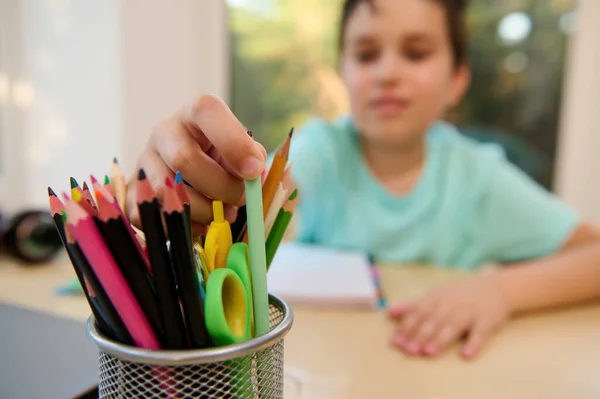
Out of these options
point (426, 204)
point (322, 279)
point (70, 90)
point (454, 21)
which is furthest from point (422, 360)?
point (70, 90)

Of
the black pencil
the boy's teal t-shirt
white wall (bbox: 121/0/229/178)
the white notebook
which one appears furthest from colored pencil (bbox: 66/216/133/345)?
white wall (bbox: 121/0/229/178)

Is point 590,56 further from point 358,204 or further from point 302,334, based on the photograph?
point 302,334

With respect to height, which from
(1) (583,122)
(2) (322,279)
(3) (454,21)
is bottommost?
(2) (322,279)

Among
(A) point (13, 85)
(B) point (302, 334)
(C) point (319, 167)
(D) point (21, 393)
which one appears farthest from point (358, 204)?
(A) point (13, 85)

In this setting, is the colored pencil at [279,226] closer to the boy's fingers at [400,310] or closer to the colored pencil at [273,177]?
the colored pencil at [273,177]

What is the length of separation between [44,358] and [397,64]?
2.00 ft

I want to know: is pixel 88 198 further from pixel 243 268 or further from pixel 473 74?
pixel 473 74

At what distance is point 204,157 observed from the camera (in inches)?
10.9

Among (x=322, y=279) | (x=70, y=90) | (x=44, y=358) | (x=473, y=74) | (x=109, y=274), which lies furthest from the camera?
(x=473, y=74)

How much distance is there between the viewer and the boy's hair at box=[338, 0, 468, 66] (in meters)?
0.79

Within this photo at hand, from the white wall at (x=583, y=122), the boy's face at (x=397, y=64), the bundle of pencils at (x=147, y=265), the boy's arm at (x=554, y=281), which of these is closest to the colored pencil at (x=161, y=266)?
the bundle of pencils at (x=147, y=265)

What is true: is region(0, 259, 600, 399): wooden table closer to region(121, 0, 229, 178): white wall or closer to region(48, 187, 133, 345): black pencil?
region(48, 187, 133, 345): black pencil

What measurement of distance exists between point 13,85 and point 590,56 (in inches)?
50.9

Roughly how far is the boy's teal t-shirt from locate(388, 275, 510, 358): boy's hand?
0.93 feet
